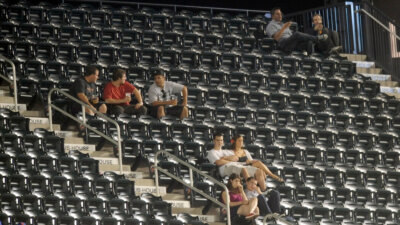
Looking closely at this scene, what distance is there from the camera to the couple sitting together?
16.7m

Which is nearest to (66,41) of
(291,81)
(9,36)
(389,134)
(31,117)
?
(9,36)

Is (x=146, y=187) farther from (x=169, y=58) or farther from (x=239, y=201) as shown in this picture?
(x=169, y=58)

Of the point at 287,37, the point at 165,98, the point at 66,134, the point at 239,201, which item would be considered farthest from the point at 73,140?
the point at 287,37

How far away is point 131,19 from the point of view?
20.9 meters

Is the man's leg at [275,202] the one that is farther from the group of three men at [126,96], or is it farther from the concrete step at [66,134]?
the concrete step at [66,134]

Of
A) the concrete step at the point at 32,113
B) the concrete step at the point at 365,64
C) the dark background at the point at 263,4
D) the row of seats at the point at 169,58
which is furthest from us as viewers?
the dark background at the point at 263,4

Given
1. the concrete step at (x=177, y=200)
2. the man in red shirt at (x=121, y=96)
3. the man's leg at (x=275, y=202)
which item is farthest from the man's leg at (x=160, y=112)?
the man's leg at (x=275, y=202)

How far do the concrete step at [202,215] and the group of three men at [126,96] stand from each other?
1.78 metres

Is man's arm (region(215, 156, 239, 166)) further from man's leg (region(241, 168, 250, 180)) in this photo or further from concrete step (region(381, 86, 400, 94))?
concrete step (region(381, 86, 400, 94))

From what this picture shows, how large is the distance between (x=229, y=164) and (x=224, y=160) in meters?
0.10

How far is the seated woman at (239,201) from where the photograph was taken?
16.6 m

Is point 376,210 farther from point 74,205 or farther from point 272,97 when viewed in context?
point 74,205

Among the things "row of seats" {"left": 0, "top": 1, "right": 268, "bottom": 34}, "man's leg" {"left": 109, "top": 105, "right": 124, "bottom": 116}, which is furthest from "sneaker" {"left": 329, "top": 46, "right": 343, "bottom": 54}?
"man's leg" {"left": 109, "top": 105, "right": 124, "bottom": 116}

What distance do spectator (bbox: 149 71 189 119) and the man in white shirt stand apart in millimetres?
977
